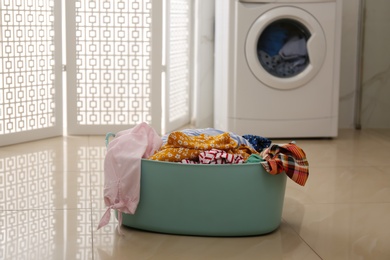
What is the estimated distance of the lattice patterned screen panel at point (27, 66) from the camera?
389 centimetres

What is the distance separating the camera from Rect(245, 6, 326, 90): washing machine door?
406 centimetres

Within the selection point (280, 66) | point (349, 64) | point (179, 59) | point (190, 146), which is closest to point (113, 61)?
point (179, 59)

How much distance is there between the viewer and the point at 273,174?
2.40 m

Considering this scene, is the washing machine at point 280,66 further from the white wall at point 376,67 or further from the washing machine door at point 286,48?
the white wall at point 376,67

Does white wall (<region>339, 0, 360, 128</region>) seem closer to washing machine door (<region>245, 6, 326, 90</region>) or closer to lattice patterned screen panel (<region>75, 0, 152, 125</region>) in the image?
washing machine door (<region>245, 6, 326, 90</region>)

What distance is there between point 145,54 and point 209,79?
438 mm

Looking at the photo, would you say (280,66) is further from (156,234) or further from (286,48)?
(156,234)

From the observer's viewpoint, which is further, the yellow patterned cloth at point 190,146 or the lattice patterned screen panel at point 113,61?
the lattice patterned screen panel at point 113,61

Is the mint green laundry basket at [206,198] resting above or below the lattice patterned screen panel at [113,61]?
below

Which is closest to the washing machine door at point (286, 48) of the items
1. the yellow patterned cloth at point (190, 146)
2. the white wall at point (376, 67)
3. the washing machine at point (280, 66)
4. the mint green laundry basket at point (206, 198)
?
the washing machine at point (280, 66)

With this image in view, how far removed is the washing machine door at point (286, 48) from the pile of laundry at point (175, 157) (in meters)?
1.62

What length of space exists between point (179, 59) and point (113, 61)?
0.41 metres

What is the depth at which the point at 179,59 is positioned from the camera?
175 inches

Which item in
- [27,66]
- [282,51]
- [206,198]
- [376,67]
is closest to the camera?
[206,198]
